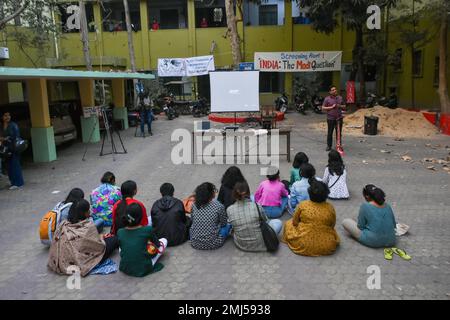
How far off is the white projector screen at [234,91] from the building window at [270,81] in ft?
44.3

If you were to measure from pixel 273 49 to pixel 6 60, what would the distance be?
1485 centimetres

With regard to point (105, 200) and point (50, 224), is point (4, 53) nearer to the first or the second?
point (105, 200)

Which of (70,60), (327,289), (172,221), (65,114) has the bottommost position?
(327,289)

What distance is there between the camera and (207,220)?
17.2 feet

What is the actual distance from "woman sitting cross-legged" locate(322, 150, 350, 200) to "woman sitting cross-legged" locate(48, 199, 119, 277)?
12.8 ft

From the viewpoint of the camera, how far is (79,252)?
4.82m

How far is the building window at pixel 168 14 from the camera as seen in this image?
26484 millimetres

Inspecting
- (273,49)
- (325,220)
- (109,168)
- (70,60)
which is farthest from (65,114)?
(273,49)

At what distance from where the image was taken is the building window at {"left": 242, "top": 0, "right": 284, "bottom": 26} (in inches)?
1011

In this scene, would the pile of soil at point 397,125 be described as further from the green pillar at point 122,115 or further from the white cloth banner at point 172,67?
the white cloth banner at point 172,67

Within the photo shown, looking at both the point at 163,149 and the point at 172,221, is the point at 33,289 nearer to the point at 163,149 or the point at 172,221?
the point at 172,221

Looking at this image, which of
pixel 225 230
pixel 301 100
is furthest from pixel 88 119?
pixel 301 100

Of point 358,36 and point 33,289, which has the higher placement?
point 358,36

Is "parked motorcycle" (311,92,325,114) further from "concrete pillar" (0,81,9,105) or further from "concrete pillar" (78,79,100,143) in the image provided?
"concrete pillar" (0,81,9,105)
